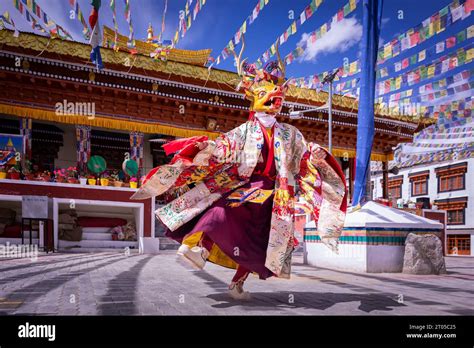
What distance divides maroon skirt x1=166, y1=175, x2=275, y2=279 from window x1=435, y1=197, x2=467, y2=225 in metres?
25.3

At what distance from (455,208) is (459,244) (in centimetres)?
227

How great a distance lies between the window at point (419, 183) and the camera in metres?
28.2

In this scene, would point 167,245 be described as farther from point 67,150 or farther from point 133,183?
point 67,150

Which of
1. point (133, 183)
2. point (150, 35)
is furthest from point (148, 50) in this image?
point (133, 183)

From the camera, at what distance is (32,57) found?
13320mm

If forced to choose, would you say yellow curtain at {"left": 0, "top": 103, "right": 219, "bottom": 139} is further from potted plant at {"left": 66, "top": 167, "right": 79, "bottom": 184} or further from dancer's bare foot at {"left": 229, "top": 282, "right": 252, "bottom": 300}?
dancer's bare foot at {"left": 229, "top": 282, "right": 252, "bottom": 300}

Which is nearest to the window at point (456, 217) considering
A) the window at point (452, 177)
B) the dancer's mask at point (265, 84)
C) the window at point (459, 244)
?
the window at point (459, 244)

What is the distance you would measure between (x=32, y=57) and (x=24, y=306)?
11954mm

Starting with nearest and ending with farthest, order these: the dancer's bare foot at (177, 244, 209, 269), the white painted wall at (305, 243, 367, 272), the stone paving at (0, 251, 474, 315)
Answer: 1. the stone paving at (0, 251, 474, 315)
2. the dancer's bare foot at (177, 244, 209, 269)
3. the white painted wall at (305, 243, 367, 272)

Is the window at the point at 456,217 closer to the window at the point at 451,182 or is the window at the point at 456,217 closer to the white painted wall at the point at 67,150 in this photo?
the window at the point at 451,182

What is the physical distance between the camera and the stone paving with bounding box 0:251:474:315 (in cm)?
358

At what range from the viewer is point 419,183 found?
28812 millimetres

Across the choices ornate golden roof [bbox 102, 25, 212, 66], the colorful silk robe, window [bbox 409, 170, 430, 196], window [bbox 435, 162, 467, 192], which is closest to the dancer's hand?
the colorful silk robe

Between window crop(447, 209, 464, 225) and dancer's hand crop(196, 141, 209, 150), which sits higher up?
dancer's hand crop(196, 141, 209, 150)
